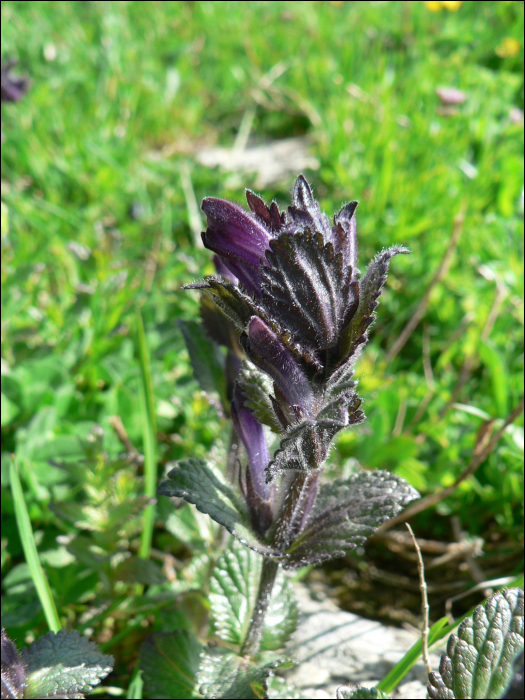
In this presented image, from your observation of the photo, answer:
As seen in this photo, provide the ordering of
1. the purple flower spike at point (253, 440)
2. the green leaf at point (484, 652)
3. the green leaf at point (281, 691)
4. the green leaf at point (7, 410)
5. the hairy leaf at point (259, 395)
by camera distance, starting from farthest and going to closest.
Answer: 1. the green leaf at point (7, 410)
2. the green leaf at point (281, 691)
3. the purple flower spike at point (253, 440)
4. the hairy leaf at point (259, 395)
5. the green leaf at point (484, 652)

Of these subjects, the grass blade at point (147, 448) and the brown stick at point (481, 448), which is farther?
the brown stick at point (481, 448)

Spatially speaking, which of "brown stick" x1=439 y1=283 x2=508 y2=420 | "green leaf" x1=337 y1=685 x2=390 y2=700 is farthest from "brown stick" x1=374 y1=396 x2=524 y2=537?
"green leaf" x1=337 y1=685 x2=390 y2=700

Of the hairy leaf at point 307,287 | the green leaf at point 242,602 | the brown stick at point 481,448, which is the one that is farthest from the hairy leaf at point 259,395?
Result: the brown stick at point 481,448

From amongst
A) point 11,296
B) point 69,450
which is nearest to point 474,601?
point 69,450

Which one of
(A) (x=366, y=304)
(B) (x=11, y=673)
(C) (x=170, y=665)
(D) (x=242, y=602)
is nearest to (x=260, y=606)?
(D) (x=242, y=602)

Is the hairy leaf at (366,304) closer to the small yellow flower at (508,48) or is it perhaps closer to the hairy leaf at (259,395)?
the hairy leaf at (259,395)

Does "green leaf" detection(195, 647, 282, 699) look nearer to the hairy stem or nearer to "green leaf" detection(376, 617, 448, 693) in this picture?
the hairy stem

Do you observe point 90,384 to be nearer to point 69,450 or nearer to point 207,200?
point 69,450
